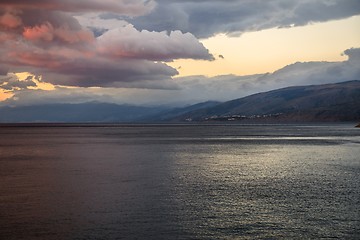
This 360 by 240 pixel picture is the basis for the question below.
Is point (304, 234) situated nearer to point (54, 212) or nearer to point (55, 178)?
point (54, 212)

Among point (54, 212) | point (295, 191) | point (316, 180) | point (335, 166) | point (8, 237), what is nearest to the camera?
point (8, 237)

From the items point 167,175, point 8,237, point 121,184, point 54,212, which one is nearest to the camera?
point 8,237

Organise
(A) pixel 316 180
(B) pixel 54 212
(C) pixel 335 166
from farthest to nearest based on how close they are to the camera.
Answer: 1. (C) pixel 335 166
2. (A) pixel 316 180
3. (B) pixel 54 212

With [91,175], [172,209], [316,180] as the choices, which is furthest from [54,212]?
[316,180]

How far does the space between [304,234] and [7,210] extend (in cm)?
2791

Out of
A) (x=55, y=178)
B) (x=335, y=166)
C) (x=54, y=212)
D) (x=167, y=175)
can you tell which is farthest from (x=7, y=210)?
(x=335, y=166)

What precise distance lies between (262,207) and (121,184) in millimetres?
22437

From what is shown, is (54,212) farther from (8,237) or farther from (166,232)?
(166,232)

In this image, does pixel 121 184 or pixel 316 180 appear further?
pixel 316 180

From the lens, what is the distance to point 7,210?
42.5 metres

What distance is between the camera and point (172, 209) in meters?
43.2

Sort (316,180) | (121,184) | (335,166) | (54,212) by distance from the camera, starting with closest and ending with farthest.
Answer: (54,212), (121,184), (316,180), (335,166)

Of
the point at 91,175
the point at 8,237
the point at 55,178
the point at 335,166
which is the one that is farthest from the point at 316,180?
the point at 8,237

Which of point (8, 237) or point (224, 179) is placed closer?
point (8, 237)
